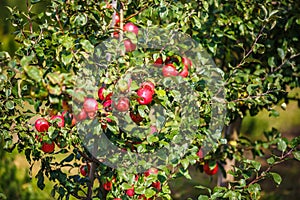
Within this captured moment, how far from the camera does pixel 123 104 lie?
1.49m

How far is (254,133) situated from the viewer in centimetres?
562

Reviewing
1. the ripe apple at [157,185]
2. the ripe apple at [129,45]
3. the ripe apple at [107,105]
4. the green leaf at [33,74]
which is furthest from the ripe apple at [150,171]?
the green leaf at [33,74]

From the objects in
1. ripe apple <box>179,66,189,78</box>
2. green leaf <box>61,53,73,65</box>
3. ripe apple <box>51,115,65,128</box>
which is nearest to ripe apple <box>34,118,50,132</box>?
ripe apple <box>51,115,65,128</box>

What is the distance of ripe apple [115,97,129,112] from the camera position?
4.87 feet

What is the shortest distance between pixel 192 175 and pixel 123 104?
11.3ft

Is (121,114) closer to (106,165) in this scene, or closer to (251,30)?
(106,165)

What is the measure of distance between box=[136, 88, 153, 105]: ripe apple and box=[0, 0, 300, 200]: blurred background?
460 mm

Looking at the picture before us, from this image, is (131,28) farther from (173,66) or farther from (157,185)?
(157,185)

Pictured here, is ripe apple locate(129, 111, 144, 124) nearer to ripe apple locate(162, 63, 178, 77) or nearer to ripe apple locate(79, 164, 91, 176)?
ripe apple locate(162, 63, 178, 77)

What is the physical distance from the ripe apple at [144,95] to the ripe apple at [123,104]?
0.12 ft

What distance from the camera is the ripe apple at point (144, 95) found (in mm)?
1485

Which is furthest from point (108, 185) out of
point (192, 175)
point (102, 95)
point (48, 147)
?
point (192, 175)

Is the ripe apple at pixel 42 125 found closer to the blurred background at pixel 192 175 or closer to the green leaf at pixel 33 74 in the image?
the blurred background at pixel 192 175

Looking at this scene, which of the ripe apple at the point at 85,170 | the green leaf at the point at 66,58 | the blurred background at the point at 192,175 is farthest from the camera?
the blurred background at the point at 192,175
